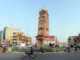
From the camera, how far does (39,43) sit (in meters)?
76.3

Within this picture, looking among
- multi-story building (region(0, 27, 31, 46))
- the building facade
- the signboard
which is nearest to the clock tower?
the building facade

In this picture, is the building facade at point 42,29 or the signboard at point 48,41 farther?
the building facade at point 42,29

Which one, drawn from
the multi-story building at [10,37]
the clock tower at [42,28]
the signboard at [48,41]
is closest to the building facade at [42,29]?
the clock tower at [42,28]

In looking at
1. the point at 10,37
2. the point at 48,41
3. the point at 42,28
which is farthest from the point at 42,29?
the point at 10,37

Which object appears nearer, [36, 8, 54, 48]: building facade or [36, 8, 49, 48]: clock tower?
[36, 8, 54, 48]: building facade

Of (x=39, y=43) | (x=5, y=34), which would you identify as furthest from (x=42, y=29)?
(x=5, y=34)

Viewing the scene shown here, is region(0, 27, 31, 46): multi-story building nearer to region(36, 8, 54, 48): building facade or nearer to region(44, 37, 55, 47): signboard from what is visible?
region(36, 8, 54, 48): building facade

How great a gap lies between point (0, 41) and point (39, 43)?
3570 cm

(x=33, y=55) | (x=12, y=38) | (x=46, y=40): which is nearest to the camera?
(x=33, y=55)

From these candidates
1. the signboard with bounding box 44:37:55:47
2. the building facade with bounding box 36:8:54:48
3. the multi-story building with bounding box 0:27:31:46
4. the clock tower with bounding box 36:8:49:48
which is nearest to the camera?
the signboard with bounding box 44:37:55:47

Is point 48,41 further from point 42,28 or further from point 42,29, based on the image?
point 42,28

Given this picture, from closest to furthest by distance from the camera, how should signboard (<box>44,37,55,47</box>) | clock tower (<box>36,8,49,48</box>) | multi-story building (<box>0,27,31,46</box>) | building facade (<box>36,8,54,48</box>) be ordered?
signboard (<box>44,37,55,47</box>) → building facade (<box>36,8,54,48</box>) → clock tower (<box>36,8,49,48</box>) → multi-story building (<box>0,27,31,46</box>)

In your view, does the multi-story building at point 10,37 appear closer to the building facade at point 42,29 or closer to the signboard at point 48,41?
the building facade at point 42,29

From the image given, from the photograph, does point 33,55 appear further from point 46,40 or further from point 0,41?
point 0,41
